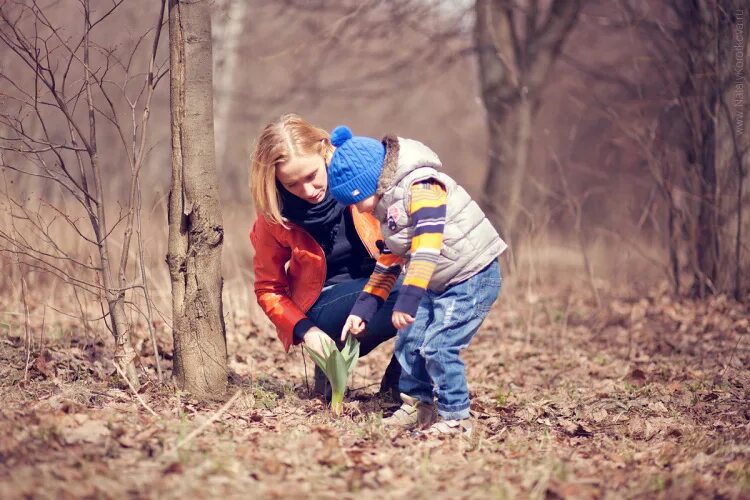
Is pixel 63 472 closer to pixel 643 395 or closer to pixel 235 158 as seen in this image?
pixel 643 395

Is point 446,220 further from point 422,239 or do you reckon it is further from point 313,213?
point 313,213

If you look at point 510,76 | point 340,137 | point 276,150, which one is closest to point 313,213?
point 276,150

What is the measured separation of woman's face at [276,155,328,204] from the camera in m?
3.57

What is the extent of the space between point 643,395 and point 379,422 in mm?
1771

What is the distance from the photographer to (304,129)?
11.9ft

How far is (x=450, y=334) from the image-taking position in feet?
11.5

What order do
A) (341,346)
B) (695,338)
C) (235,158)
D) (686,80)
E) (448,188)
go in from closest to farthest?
(448,188)
(341,346)
(695,338)
(686,80)
(235,158)

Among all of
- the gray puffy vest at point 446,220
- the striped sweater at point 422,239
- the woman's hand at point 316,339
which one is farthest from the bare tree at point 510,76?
the striped sweater at point 422,239

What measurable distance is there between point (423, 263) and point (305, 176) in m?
0.76

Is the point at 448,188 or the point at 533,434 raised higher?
the point at 448,188


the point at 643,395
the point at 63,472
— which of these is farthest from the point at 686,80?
the point at 63,472

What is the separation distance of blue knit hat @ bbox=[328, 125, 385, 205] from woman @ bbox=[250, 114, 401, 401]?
283 millimetres

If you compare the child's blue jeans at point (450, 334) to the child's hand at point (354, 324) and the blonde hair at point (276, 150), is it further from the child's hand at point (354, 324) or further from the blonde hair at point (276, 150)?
the blonde hair at point (276, 150)

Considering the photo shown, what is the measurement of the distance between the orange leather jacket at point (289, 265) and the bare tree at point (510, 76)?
5.44 metres
